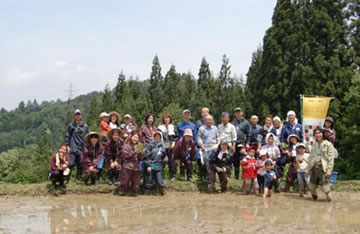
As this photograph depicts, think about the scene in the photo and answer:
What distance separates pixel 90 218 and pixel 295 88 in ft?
75.8

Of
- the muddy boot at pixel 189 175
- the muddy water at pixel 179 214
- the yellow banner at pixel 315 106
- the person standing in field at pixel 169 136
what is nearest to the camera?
the muddy water at pixel 179 214

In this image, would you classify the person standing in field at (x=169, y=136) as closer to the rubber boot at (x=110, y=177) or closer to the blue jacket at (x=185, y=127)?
the blue jacket at (x=185, y=127)

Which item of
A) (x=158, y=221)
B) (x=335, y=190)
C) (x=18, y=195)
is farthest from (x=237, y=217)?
(x=18, y=195)

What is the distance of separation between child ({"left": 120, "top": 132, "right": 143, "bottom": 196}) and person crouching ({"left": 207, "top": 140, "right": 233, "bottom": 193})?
1821 mm

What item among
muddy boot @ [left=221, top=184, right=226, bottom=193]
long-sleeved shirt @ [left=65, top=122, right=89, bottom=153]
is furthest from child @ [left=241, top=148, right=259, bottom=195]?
long-sleeved shirt @ [left=65, top=122, right=89, bottom=153]

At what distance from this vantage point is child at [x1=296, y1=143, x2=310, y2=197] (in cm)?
1131

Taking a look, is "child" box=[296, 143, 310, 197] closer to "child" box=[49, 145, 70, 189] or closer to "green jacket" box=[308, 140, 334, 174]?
"green jacket" box=[308, 140, 334, 174]

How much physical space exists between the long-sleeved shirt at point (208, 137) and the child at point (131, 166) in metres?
1.64

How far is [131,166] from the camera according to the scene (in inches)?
438

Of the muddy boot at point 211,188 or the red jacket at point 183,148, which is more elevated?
the red jacket at point 183,148

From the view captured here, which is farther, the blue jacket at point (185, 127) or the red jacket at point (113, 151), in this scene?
the blue jacket at point (185, 127)

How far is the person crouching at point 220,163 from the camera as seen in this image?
37.7ft

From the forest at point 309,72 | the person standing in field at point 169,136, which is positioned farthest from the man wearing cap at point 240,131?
the forest at point 309,72

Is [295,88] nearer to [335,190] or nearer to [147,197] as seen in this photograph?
[335,190]
